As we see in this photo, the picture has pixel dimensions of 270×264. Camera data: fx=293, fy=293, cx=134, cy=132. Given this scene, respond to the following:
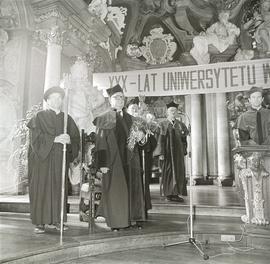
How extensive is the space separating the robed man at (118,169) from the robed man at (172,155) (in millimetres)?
2040

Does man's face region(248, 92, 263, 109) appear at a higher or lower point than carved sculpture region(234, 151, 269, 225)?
higher

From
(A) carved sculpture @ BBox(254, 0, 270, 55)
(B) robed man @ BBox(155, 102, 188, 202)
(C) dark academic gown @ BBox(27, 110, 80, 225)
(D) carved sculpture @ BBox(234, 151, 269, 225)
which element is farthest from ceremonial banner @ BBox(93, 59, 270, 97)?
(A) carved sculpture @ BBox(254, 0, 270, 55)

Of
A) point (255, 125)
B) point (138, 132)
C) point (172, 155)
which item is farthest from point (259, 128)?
point (172, 155)

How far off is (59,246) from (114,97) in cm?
209

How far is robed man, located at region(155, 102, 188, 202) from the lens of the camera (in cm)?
626

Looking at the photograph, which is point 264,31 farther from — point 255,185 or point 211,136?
point 255,185

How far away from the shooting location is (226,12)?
36.9 feet

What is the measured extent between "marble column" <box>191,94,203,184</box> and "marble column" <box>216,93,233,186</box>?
768 millimetres

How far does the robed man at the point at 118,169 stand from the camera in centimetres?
389

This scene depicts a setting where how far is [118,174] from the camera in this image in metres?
3.98

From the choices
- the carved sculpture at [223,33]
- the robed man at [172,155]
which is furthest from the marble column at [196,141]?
the robed man at [172,155]

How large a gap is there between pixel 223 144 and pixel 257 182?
803 centimetres

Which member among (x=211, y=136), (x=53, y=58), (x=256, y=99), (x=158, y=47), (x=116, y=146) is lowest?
(x=116, y=146)

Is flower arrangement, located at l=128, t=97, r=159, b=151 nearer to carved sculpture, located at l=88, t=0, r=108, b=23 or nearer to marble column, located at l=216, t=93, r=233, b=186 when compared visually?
carved sculpture, located at l=88, t=0, r=108, b=23
